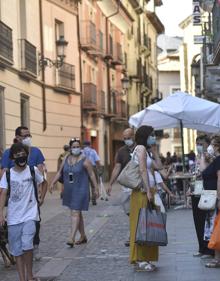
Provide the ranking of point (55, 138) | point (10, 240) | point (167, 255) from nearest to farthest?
point (10, 240), point (167, 255), point (55, 138)

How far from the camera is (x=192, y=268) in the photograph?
8805mm

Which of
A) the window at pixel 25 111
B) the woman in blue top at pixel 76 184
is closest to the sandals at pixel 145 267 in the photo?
the woman in blue top at pixel 76 184

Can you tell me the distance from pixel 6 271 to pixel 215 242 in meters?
2.65

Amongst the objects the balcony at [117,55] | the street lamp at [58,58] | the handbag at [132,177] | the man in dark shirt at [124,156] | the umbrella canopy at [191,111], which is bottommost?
the handbag at [132,177]

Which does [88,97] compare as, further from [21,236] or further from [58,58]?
[21,236]

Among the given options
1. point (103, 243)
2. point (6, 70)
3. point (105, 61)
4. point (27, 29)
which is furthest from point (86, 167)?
point (105, 61)

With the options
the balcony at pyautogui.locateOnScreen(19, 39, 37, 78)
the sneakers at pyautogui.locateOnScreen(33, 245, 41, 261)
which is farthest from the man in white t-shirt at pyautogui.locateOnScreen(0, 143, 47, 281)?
the balcony at pyautogui.locateOnScreen(19, 39, 37, 78)

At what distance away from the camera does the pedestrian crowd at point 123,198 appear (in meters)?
7.63

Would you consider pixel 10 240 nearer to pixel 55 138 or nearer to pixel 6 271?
pixel 6 271

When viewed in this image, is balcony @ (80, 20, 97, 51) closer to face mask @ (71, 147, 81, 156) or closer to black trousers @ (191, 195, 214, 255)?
face mask @ (71, 147, 81, 156)

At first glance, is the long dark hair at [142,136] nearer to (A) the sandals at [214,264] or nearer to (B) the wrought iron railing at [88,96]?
(A) the sandals at [214,264]

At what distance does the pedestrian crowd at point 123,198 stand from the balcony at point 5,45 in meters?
10.6

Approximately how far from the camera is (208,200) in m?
9.00

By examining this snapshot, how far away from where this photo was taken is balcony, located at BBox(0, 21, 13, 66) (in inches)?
837
